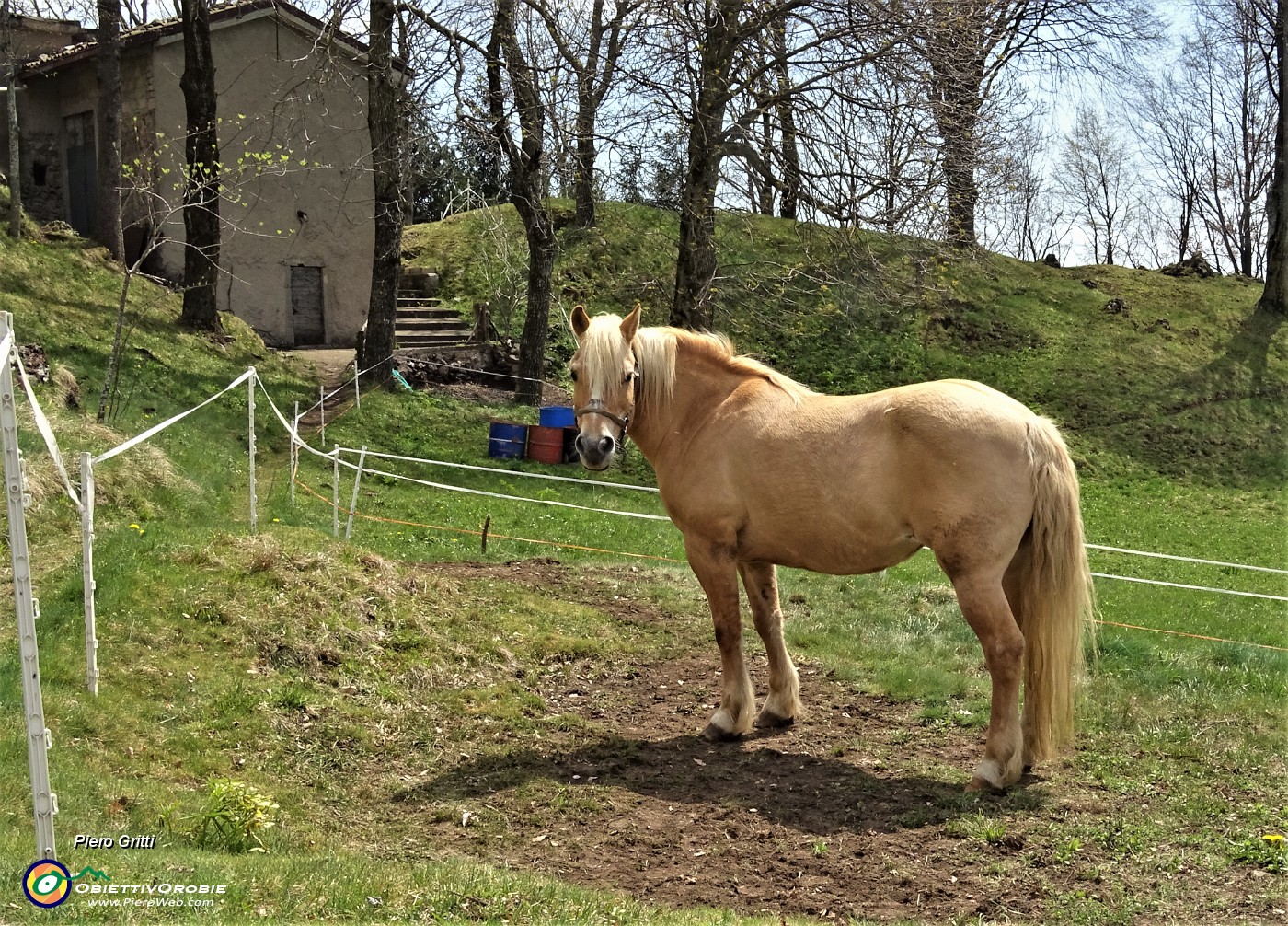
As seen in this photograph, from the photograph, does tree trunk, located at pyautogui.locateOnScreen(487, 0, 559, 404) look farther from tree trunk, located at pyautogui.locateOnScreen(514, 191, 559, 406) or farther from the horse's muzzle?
the horse's muzzle

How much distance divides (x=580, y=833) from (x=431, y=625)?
10.2 feet

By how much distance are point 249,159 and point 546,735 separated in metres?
21.2

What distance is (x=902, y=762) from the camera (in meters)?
6.54

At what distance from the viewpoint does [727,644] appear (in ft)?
22.6

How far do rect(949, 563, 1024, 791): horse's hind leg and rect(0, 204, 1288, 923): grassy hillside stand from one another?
0.63 ft

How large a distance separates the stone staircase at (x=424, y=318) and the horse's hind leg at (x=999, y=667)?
1978 centimetres

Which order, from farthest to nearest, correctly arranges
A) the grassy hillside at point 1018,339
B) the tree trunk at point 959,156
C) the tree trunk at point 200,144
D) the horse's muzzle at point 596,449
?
the grassy hillside at point 1018,339 < the tree trunk at point 200,144 < the tree trunk at point 959,156 < the horse's muzzle at point 596,449

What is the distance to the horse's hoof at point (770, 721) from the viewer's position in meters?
7.19

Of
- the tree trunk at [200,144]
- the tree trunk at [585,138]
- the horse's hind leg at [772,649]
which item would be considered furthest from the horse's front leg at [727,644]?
the tree trunk at [200,144]

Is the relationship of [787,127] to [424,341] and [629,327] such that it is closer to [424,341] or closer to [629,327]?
[629,327]

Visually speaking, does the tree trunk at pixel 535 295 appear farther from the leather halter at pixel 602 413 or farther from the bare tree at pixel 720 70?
the leather halter at pixel 602 413

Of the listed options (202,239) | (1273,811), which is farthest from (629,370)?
(202,239)

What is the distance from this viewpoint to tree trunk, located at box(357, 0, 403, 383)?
17.5 meters

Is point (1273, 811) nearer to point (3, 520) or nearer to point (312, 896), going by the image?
point (312, 896)
